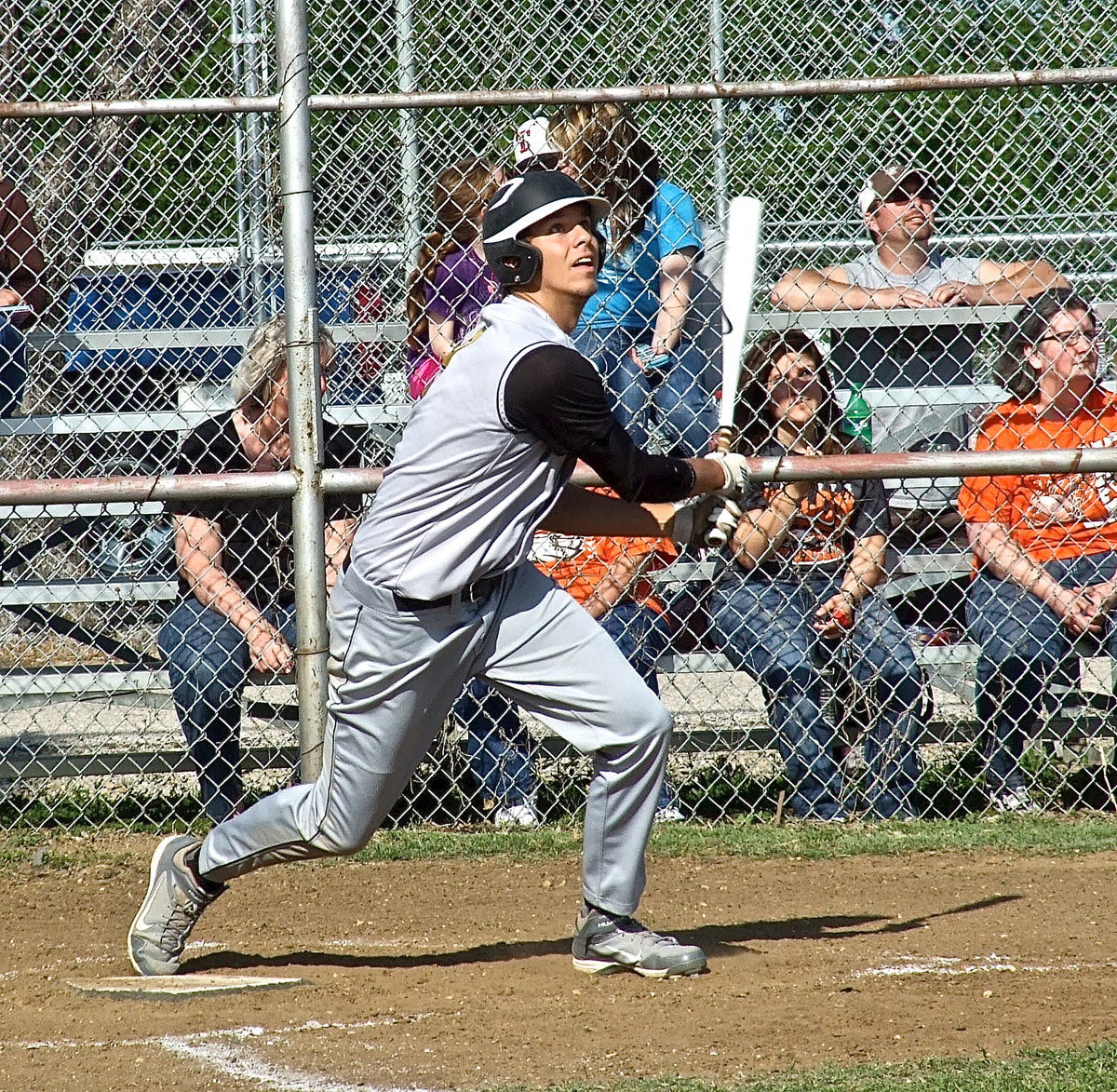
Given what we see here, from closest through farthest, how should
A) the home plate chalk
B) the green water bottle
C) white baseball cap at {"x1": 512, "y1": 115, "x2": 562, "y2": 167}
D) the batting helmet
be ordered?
the batting helmet, the home plate chalk, white baseball cap at {"x1": 512, "y1": 115, "x2": 562, "y2": 167}, the green water bottle

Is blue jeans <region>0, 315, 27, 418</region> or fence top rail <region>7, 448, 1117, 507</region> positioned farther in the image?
blue jeans <region>0, 315, 27, 418</region>

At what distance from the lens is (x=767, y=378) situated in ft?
17.8

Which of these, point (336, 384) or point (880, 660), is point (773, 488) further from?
point (336, 384)

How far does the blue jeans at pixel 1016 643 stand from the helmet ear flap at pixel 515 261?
2.64 meters

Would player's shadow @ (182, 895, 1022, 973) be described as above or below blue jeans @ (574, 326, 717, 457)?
below

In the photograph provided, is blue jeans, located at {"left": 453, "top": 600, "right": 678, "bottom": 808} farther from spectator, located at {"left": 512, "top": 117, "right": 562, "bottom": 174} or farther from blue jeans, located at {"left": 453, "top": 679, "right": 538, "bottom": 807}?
spectator, located at {"left": 512, "top": 117, "right": 562, "bottom": 174}

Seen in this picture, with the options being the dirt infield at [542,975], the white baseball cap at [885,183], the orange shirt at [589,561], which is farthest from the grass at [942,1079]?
the white baseball cap at [885,183]

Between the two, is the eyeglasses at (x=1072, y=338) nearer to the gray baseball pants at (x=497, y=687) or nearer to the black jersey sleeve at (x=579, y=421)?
the black jersey sleeve at (x=579, y=421)

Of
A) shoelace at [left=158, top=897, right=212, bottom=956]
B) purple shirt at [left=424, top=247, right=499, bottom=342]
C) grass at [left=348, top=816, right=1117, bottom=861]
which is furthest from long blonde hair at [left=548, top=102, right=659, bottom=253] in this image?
shoelace at [left=158, top=897, right=212, bottom=956]

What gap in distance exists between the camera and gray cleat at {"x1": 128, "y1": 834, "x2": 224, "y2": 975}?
12.8ft

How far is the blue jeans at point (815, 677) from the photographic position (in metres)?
5.47

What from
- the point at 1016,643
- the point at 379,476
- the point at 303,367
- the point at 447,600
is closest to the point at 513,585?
the point at 447,600

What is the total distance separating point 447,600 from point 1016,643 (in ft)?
8.87

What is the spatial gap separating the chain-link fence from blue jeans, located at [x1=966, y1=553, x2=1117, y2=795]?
15mm
